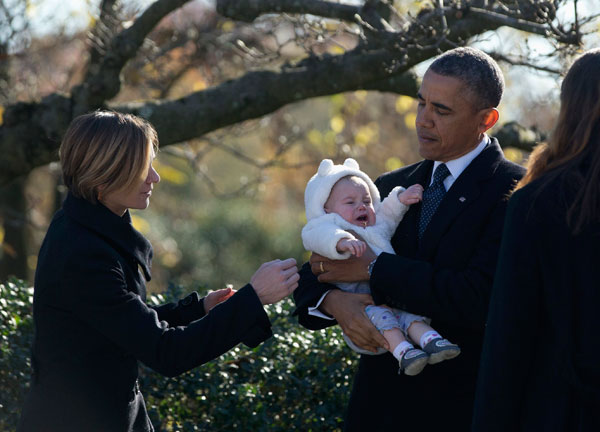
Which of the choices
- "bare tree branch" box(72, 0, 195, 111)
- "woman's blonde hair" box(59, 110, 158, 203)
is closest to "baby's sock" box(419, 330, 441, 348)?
"woman's blonde hair" box(59, 110, 158, 203)

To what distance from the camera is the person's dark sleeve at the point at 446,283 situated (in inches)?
109

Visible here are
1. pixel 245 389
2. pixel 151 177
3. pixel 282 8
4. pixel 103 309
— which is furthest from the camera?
pixel 282 8

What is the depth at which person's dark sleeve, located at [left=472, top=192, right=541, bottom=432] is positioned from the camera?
2.27 m

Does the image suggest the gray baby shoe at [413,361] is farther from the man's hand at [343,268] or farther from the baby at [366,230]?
the man's hand at [343,268]

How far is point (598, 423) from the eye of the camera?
86.5 inches

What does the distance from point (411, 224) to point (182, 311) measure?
0.98 meters

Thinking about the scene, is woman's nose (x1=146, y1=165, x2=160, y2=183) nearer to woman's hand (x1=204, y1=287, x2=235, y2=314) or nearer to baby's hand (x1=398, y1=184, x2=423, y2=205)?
woman's hand (x1=204, y1=287, x2=235, y2=314)

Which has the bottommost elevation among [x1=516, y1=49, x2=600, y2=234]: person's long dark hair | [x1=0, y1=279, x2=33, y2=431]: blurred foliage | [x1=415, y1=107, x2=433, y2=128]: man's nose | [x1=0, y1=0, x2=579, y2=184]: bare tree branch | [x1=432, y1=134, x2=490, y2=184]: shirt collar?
[x1=0, y1=279, x2=33, y2=431]: blurred foliage

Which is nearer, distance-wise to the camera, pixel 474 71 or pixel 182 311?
pixel 474 71

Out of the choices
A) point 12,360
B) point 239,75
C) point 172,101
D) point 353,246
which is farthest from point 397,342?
point 239,75

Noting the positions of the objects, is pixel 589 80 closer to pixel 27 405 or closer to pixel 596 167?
pixel 596 167

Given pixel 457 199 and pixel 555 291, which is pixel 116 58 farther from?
pixel 555 291

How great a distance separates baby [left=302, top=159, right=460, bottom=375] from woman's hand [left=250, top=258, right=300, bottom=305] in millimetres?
254

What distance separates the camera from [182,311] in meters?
3.22
